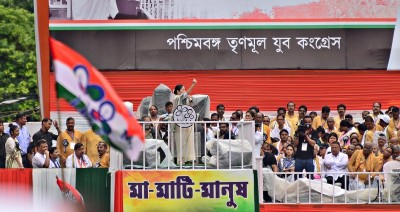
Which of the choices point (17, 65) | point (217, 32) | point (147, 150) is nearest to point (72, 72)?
point (147, 150)

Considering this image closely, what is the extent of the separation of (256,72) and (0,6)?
36817mm

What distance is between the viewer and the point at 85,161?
24.7m

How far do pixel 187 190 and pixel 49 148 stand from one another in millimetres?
2188

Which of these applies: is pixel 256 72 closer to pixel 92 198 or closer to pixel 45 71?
pixel 45 71

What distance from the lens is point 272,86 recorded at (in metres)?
30.0

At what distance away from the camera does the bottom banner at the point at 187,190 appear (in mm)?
24438

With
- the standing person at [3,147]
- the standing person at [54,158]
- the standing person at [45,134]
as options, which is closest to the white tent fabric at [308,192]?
the standing person at [54,158]

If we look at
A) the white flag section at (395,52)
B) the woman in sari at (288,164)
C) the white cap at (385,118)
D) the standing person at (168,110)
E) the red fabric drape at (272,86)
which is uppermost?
the white flag section at (395,52)

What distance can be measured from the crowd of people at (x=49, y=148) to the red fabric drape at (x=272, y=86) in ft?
13.9

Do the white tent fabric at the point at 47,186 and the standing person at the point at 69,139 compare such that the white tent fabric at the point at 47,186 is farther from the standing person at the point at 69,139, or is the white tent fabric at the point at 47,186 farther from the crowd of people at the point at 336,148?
the crowd of people at the point at 336,148

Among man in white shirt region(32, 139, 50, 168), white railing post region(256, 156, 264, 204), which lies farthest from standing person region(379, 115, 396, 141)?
man in white shirt region(32, 139, 50, 168)

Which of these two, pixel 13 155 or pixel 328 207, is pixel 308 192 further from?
pixel 13 155

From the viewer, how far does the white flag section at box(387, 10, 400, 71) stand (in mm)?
30172

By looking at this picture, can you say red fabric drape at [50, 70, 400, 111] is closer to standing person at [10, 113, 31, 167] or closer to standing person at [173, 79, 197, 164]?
standing person at [10, 113, 31, 167]
